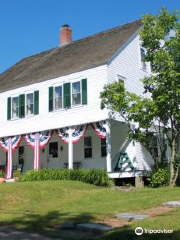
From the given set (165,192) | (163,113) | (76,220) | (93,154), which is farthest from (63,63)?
(76,220)

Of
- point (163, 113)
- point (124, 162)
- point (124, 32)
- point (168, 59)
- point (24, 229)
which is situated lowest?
point (24, 229)

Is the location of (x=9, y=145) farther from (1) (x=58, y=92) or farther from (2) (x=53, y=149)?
(1) (x=58, y=92)

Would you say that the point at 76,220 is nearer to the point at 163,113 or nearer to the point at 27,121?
the point at 163,113

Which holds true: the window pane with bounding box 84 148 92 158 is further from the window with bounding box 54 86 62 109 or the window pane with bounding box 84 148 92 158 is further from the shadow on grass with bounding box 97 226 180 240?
the shadow on grass with bounding box 97 226 180 240

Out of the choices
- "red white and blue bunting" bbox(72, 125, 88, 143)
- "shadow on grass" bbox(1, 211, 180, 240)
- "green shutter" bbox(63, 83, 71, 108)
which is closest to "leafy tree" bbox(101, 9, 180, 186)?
"red white and blue bunting" bbox(72, 125, 88, 143)

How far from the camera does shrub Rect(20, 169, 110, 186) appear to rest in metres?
20.2

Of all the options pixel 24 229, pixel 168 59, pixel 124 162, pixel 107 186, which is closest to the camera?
pixel 24 229

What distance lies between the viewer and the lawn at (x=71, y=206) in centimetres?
922

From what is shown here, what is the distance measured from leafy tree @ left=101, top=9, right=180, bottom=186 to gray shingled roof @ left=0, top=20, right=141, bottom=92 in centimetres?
332

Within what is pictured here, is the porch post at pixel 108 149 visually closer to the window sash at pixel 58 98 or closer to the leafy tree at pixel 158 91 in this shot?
the leafy tree at pixel 158 91

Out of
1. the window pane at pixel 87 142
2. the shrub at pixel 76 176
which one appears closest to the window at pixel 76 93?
Result: the window pane at pixel 87 142

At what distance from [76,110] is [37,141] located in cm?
356

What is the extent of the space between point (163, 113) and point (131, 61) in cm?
656

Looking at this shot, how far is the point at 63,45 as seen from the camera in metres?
31.0
